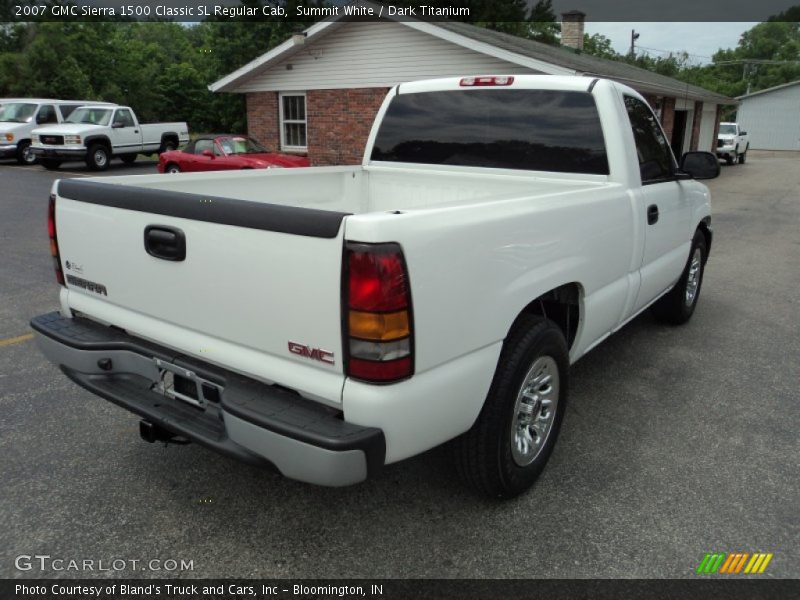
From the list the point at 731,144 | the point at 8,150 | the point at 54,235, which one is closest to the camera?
the point at 54,235

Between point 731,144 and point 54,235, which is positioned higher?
point 54,235

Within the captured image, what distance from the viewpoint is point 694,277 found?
5723 millimetres

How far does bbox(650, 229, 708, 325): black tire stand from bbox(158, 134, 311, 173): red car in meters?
9.90

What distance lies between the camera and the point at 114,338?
2.93 metres

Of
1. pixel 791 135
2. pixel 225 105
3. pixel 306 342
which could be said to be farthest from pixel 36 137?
pixel 791 135

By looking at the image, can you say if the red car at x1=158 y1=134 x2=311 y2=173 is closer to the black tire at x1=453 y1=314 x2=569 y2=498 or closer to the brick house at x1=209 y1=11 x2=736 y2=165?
Result: the brick house at x1=209 y1=11 x2=736 y2=165

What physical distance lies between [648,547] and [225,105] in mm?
38919

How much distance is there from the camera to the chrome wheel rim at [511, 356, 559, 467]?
9.68 ft

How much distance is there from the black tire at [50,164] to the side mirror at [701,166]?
65.9 feet

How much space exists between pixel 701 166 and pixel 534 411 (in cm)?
258

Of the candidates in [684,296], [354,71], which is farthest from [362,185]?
[354,71]

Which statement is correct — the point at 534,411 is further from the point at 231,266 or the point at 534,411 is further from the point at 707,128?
the point at 707,128

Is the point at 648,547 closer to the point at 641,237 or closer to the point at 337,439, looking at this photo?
the point at 337,439

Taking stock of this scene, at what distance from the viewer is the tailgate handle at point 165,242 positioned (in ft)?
8.39
